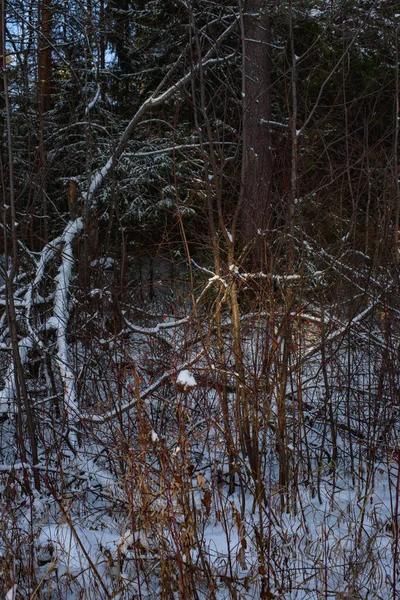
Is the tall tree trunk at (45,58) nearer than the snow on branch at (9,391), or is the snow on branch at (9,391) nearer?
the snow on branch at (9,391)

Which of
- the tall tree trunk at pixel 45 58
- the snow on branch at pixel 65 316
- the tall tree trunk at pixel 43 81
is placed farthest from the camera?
the tall tree trunk at pixel 45 58

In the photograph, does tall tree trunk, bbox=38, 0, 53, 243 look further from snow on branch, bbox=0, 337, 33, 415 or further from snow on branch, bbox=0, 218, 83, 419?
snow on branch, bbox=0, 337, 33, 415

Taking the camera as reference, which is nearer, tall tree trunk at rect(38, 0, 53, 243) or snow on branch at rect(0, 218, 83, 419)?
snow on branch at rect(0, 218, 83, 419)

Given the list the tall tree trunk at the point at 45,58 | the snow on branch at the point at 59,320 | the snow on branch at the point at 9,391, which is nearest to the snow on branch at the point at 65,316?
the snow on branch at the point at 59,320

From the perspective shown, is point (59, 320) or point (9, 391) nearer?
point (9, 391)

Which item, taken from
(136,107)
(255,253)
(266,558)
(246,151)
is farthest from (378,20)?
(266,558)

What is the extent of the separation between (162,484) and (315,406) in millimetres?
2408

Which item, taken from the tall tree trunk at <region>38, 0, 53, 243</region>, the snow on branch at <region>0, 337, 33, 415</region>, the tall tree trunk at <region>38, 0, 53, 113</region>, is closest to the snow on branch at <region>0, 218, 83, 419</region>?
the snow on branch at <region>0, 337, 33, 415</region>

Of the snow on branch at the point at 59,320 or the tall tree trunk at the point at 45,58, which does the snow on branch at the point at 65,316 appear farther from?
the tall tree trunk at the point at 45,58

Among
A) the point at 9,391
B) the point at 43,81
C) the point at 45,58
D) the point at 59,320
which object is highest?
the point at 45,58

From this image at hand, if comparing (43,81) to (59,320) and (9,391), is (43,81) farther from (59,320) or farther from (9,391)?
(9,391)

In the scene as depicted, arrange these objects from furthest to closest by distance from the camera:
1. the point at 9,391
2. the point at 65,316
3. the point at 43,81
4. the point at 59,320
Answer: the point at 43,81 < the point at 65,316 < the point at 59,320 < the point at 9,391

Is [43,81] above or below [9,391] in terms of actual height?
above

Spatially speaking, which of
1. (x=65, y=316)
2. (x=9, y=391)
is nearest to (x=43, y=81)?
(x=65, y=316)
